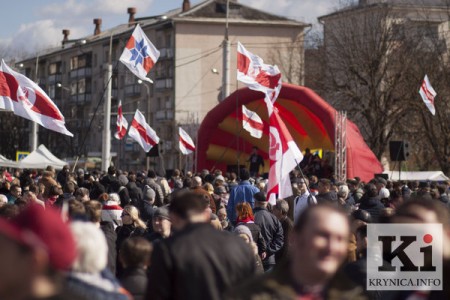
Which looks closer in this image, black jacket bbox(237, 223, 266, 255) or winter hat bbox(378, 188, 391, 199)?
black jacket bbox(237, 223, 266, 255)

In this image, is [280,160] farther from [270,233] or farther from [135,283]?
[135,283]

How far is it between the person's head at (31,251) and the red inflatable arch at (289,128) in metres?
29.8

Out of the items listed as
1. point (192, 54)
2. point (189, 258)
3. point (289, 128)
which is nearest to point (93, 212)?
point (189, 258)

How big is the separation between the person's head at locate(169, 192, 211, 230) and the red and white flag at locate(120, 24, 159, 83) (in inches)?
740

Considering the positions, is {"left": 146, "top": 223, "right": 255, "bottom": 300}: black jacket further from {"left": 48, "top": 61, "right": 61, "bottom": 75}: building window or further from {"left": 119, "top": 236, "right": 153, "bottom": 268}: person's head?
{"left": 48, "top": 61, "right": 61, "bottom": 75}: building window

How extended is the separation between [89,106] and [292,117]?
66708mm

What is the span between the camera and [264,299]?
211 inches

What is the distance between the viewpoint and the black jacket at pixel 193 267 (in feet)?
21.5

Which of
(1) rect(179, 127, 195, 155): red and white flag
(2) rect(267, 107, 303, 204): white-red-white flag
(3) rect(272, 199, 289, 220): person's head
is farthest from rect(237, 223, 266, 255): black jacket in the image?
(1) rect(179, 127, 195, 155): red and white flag

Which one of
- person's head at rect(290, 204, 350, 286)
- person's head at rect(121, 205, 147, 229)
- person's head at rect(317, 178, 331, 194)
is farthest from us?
person's head at rect(317, 178, 331, 194)

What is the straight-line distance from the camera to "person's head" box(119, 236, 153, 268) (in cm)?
809

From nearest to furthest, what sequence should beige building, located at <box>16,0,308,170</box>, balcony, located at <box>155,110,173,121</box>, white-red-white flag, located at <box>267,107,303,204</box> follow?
white-red-white flag, located at <box>267,107,303,204</box> < beige building, located at <box>16,0,308,170</box> < balcony, located at <box>155,110,173,121</box>

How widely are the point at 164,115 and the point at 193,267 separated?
84.3 metres

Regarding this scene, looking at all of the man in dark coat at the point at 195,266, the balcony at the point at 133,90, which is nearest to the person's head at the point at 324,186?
the man in dark coat at the point at 195,266
